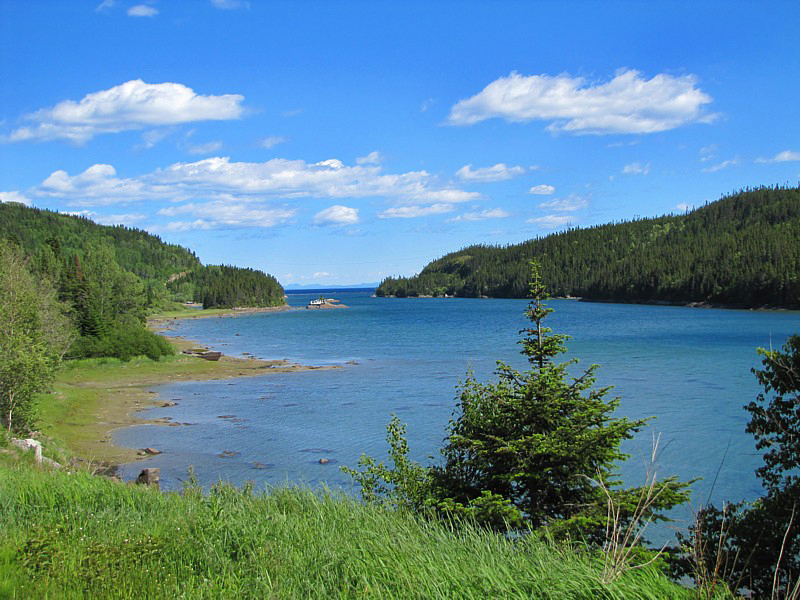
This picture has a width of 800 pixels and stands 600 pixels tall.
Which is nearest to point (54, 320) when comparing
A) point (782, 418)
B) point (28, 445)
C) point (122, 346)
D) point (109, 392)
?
point (109, 392)

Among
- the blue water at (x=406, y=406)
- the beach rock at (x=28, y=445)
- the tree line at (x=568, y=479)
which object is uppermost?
the tree line at (x=568, y=479)

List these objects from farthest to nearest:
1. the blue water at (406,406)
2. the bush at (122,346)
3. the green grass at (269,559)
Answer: the bush at (122,346) < the blue water at (406,406) < the green grass at (269,559)

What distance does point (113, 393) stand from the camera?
44219mm

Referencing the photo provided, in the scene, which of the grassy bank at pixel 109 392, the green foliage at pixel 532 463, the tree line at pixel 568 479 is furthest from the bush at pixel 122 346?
the tree line at pixel 568 479

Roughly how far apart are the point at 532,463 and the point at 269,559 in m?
6.53

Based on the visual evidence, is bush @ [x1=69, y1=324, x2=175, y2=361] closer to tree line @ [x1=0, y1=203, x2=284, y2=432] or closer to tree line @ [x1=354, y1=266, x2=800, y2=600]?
tree line @ [x1=0, y1=203, x2=284, y2=432]

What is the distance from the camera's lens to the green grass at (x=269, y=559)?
5391 millimetres

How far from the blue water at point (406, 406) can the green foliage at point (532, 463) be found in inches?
72.9

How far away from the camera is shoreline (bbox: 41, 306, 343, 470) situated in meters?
28.9

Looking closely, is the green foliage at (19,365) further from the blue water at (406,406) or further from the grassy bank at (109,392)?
the blue water at (406,406)

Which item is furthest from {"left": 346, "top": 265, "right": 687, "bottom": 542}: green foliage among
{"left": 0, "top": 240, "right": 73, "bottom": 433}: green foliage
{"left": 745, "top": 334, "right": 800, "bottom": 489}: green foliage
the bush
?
the bush

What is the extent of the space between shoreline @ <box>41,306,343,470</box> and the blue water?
145cm

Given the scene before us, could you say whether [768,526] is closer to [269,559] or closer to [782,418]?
[782,418]

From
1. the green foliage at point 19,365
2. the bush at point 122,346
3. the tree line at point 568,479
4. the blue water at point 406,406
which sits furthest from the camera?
the bush at point 122,346
